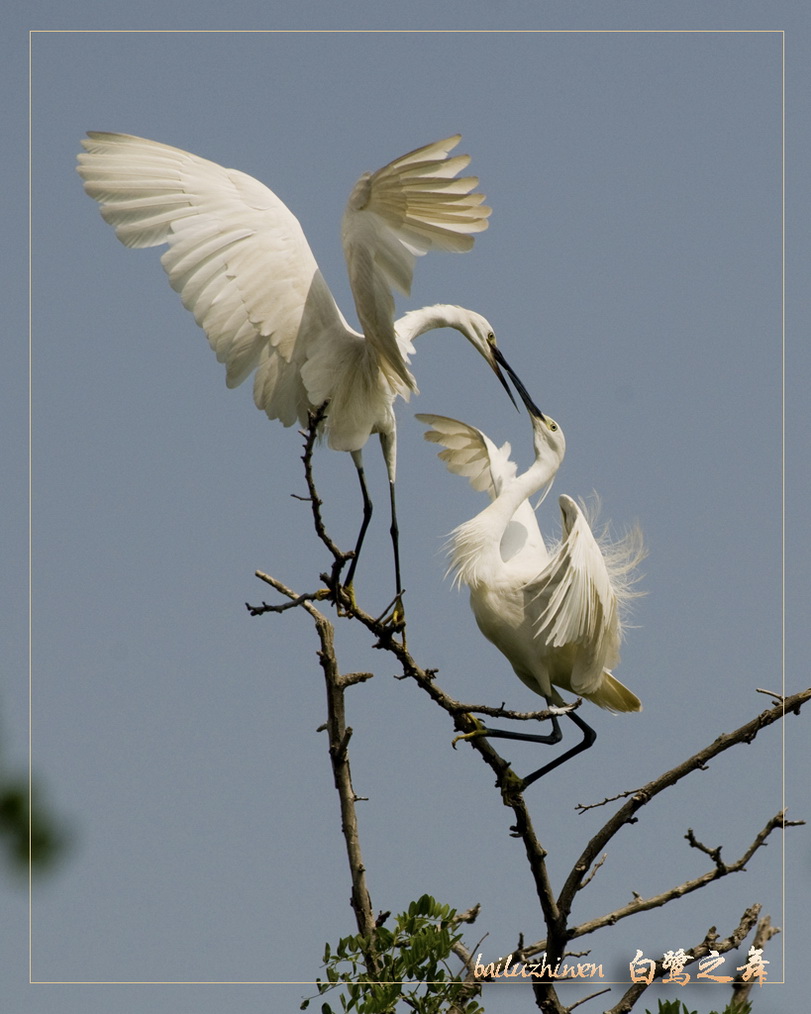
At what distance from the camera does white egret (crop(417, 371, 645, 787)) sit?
4.35m

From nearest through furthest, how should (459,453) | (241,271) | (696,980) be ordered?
(696,980) → (241,271) → (459,453)

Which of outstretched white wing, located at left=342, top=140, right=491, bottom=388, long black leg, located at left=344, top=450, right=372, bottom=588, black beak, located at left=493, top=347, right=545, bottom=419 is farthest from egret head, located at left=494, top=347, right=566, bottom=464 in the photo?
outstretched white wing, located at left=342, top=140, right=491, bottom=388

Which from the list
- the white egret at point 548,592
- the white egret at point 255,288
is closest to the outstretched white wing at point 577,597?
the white egret at point 548,592

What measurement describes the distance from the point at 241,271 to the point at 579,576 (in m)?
1.55

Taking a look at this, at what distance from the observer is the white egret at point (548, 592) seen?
4.35 meters

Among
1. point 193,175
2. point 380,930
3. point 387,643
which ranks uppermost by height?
point 193,175

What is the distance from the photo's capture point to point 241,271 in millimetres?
4434

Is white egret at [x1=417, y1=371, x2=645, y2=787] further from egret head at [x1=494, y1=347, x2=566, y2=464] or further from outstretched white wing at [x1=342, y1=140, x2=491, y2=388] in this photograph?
outstretched white wing at [x1=342, y1=140, x2=491, y2=388]

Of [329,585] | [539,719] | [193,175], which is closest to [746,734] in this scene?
[539,719]

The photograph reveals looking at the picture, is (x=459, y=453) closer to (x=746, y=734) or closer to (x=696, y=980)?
(x=746, y=734)

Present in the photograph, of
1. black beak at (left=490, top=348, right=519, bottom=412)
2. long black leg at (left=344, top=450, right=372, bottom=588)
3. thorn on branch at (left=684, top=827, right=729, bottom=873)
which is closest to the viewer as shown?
thorn on branch at (left=684, top=827, right=729, bottom=873)

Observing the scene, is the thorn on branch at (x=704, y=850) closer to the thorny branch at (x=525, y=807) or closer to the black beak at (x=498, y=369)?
the thorny branch at (x=525, y=807)

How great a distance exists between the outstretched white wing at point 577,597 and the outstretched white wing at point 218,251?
3.57 ft

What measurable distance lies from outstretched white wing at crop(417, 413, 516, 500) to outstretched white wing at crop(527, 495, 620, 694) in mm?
897
